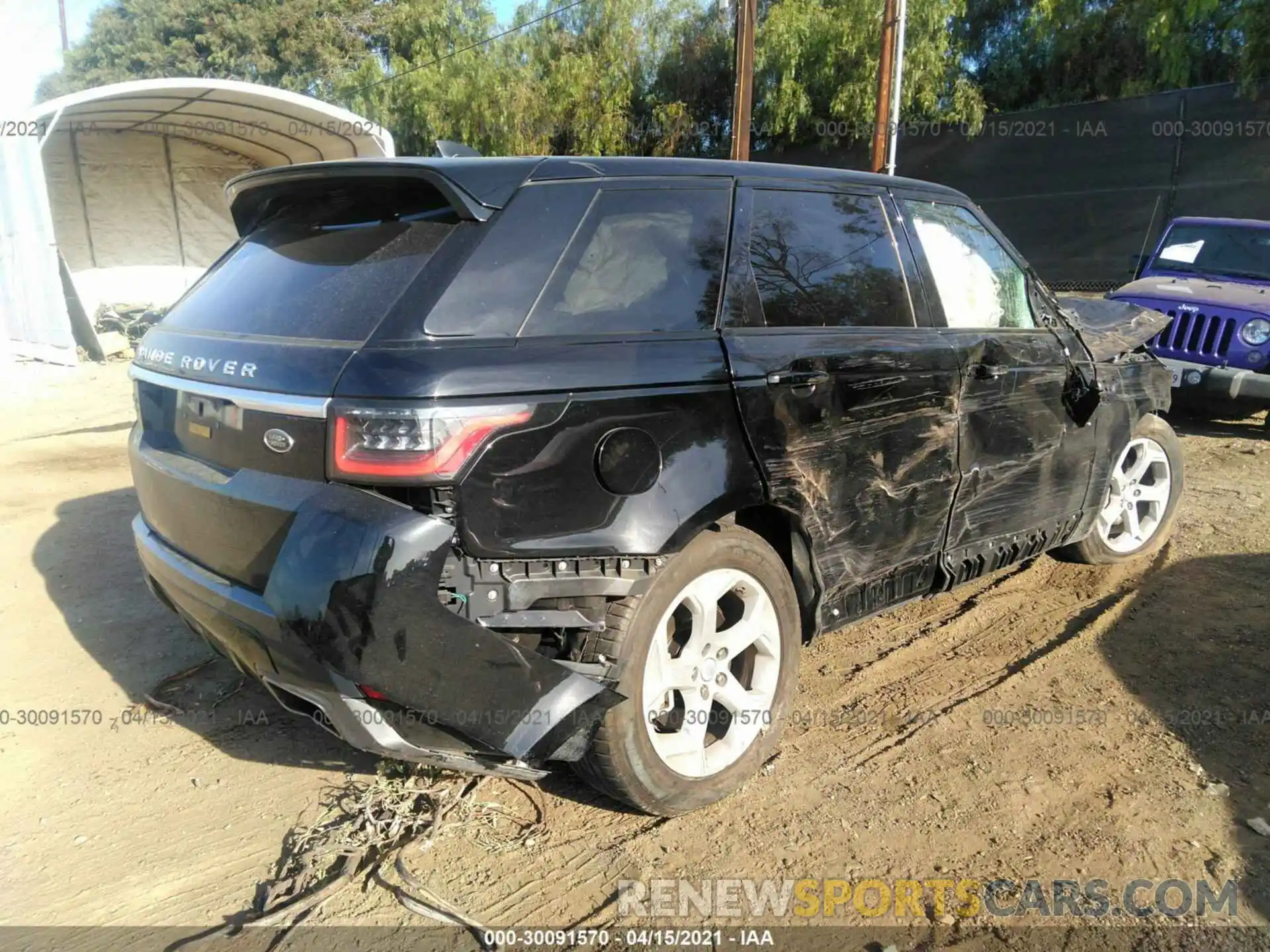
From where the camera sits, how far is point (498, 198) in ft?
7.97

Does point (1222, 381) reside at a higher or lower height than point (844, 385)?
lower

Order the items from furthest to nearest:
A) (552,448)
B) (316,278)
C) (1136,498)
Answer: (1136,498) → (316,278) → (552,448)

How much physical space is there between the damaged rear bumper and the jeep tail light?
9 cm

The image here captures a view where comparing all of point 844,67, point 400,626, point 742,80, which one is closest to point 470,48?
point 844,67

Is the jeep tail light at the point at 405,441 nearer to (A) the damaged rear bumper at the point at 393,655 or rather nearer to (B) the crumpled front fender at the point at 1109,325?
(A) the damaged rear bumper at the point at 393,655

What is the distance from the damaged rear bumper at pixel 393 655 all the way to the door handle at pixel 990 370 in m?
2.00

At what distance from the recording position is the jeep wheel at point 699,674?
8.21ft

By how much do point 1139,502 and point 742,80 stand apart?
404 inches

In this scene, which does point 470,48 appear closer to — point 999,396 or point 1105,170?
Answer: point 1105,170

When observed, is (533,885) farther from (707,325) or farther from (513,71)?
(513,71)

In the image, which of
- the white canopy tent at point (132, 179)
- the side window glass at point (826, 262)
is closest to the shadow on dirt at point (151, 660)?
the side window glass at point (826, 262)

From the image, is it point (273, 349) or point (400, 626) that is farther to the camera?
point (273, 349)

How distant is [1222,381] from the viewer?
749 cm

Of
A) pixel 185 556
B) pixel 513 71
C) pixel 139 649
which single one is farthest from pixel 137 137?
pixel 185 556
